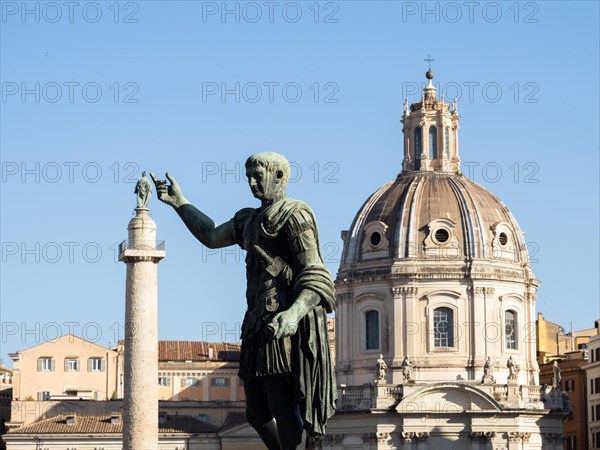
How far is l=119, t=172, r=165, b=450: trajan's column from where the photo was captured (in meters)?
73.3

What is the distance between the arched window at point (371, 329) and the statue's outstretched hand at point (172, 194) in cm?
8285

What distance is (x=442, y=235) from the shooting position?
9438 centimetres

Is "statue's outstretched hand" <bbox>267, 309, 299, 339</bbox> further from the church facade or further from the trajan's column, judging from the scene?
the church facade

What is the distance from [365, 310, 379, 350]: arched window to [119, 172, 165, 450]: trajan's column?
2182 centimetres

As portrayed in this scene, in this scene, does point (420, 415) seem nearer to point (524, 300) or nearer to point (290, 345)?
point (524, 300)

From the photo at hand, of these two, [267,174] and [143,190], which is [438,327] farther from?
[267,174]

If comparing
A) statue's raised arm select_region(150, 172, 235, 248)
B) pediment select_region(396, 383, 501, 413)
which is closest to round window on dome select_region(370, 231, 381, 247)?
pediment select_region(396, 383, 501, 413)

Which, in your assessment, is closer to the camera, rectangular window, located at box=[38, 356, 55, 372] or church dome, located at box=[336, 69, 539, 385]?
church dome, located at box=[336, 69, 539, 385]

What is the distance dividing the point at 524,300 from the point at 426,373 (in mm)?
6704

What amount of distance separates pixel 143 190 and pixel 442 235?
24515mm

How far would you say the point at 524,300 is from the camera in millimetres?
94688

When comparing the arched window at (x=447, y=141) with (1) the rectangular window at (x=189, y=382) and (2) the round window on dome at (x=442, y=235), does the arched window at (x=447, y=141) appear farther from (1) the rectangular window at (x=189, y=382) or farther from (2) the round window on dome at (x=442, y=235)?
(1) the rectangular window at (x=189, y=382)

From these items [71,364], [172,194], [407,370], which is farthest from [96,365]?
[172,194]

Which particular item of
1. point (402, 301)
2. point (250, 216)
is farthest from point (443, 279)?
point (250, 216)
